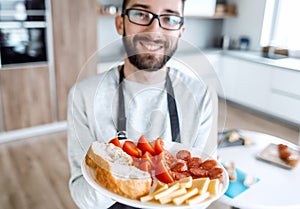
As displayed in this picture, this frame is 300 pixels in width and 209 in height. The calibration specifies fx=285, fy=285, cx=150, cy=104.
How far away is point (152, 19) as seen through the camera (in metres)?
0.40

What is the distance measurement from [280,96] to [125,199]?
0.35 metres

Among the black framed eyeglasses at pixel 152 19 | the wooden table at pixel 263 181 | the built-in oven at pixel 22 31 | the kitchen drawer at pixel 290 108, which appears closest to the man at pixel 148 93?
the black framed eyeglasses at pixel 152 19

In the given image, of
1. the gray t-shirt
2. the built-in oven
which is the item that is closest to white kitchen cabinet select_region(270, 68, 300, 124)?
the gray t-shirt

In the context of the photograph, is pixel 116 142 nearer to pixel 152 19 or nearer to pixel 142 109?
pixel 142 109

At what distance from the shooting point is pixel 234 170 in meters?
0.95

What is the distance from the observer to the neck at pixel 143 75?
0.42m

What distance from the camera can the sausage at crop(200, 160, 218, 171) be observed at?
40 centimetres

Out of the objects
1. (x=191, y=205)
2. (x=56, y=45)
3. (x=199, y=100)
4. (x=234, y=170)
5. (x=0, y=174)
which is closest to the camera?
(x=191, y=205)

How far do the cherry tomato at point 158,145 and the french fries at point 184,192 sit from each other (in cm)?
5

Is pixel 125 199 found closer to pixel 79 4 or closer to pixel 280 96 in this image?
pixel 280 96

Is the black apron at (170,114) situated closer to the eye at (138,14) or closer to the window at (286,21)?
the eye at (138,14)

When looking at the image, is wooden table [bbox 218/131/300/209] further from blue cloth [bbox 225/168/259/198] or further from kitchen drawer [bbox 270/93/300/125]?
kitchen drawer [bbox 270/93/300/125]

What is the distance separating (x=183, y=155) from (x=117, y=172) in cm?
10

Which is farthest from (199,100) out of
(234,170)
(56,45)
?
(56,45)
